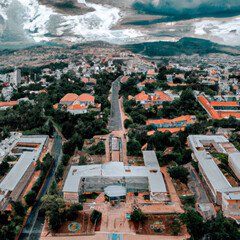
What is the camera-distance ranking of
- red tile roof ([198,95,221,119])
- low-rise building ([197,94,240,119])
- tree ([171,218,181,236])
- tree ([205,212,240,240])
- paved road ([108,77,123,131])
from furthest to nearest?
low-rise building ([197,94,240,119])
red tile roof ([198,95,221,119])
paved road ([108,77,123,131])
tree ([171,218,181,236])
tree ([205,212,240,240])

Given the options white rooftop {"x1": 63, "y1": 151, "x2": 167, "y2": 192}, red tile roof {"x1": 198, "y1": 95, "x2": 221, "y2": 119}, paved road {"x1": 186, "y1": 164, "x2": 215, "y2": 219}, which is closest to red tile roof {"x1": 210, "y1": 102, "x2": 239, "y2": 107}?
red tile roof {"x1": 198, "y1": 95, "x2": 221, "y2": 119}

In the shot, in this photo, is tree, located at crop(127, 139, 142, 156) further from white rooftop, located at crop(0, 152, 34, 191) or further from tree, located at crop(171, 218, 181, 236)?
tree, located at crop(171, 218, 181, 236)

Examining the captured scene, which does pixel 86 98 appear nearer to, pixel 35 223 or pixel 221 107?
pixel 221 107

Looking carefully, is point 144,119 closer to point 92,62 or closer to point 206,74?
point 206,74

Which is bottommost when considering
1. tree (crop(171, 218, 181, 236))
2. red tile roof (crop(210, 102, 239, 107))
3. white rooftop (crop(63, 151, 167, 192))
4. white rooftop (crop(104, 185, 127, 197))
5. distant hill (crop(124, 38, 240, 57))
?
distant hill (crop(124, 38, 240, 57))

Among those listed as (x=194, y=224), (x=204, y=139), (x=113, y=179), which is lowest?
(x=204, y=139)

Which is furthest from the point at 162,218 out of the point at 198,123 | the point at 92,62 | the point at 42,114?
the point at 92,62

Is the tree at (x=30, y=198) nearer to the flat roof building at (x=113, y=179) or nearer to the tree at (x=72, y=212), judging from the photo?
the flat roof building at (x=113, y=179)

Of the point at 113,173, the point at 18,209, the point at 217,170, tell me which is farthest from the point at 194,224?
the point at 18,209

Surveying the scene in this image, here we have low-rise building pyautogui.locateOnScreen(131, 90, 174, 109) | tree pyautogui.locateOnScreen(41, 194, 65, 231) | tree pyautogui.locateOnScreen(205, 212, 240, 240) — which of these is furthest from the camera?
low-rise building pyautogui.locateOnScreen(131, 90, 174, 109)
